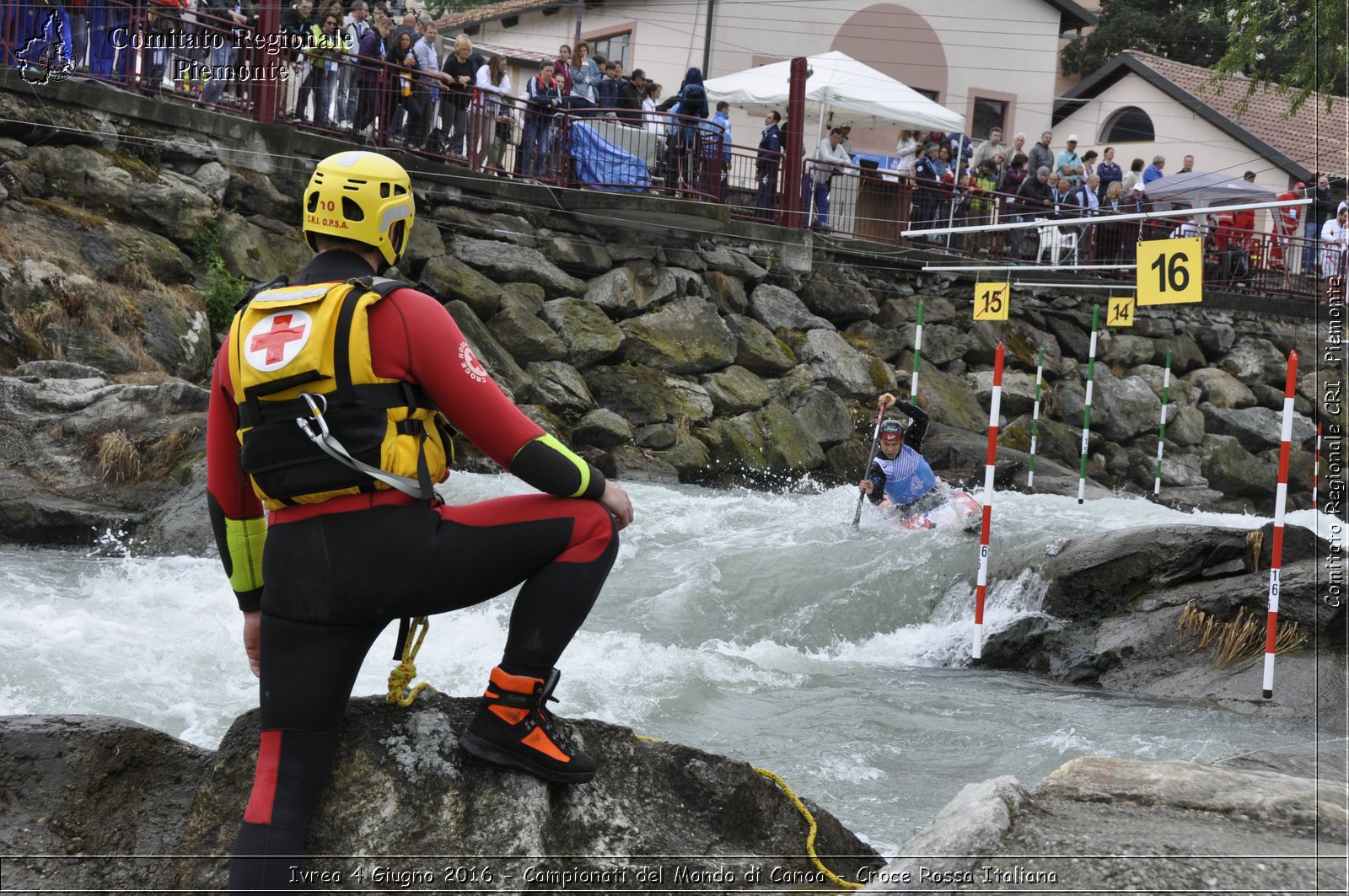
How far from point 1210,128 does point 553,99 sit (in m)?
20.2

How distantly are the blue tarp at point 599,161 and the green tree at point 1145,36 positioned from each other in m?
27.6

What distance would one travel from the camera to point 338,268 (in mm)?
2777

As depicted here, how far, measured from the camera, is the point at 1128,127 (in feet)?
100

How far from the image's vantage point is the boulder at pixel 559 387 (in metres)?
13.3

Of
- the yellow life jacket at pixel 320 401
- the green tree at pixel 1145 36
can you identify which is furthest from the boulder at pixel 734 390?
the green tree at pixel 1145 36

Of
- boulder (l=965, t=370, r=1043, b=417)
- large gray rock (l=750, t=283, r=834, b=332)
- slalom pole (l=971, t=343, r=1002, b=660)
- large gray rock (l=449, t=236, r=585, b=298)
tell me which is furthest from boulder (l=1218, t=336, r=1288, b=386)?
slalom pole (l=971, t=343, r=1002, b=660)

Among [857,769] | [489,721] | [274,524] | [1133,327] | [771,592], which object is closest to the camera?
[274,524]

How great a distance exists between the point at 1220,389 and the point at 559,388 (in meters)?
12.3

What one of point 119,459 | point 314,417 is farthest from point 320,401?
point 119,459

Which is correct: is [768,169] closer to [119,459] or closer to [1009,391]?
[1009,391]

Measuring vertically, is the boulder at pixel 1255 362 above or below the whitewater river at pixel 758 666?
above

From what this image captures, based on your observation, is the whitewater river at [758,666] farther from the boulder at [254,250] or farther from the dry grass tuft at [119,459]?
the boulder at [254,250]

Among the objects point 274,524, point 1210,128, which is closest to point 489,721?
point 274,524

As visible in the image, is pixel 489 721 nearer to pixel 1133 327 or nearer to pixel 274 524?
pixel 274 524
